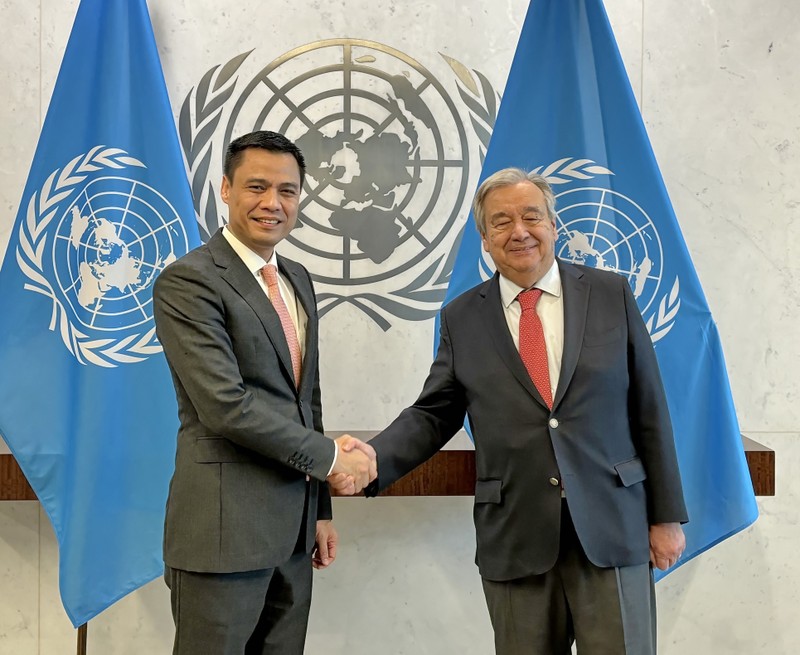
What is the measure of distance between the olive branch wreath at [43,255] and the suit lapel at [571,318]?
1268 mm

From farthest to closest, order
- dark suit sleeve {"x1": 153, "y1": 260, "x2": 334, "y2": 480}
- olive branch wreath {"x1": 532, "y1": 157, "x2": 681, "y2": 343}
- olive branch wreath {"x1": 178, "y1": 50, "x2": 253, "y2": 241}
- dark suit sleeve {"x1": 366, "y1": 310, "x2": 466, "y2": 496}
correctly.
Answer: olive branch wreath {"x1": 178, "y1": 50, "x2": 253, "y2": 241}, olive branch wreath {"x1": 532, "y1": 157, "x2": 681, "y2": 343}, dark suit sleeve {"x1": 366, "y1": 310, "x2": 466, "y2": 496}, dark suit sleeve {"x1": 153, "y1": 260, "x2": 334, "y2": 480}

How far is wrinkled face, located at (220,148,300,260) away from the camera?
1683 millimetres

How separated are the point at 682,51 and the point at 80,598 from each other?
2.68 m

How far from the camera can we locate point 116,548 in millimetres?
2240

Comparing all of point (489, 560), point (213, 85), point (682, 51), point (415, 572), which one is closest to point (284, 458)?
point (489, 560)

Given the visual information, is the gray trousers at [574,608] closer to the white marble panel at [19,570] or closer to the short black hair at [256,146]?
the short black hair at [256,146]

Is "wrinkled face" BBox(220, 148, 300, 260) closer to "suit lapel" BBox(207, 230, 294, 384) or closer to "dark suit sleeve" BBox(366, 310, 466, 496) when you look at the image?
"suit lapel" BBox(207, 230, 294, 384)

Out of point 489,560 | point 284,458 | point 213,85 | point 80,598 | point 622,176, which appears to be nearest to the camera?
point 284,458

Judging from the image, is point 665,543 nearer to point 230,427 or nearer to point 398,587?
point 230,427

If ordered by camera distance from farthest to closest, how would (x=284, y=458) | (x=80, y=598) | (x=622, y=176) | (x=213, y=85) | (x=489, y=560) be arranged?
(x=213, y=85) < (x=622, y=176) < (x=80, y=598) < (x=489, y=560) < (x=284, y=458)

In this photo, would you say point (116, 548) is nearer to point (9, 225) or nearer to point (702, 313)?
point (9, 225)

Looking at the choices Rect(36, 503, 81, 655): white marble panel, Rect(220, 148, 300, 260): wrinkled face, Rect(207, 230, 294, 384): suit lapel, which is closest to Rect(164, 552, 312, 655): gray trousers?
Rect(207, 230, 294, 384): suit lapel

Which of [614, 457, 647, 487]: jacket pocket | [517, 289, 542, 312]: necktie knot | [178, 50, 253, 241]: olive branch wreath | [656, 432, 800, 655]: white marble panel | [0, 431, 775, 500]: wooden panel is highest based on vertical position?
[178, 50, 253, 241]: olive branch wreath

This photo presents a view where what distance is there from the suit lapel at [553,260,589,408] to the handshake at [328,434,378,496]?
0.48 metres
